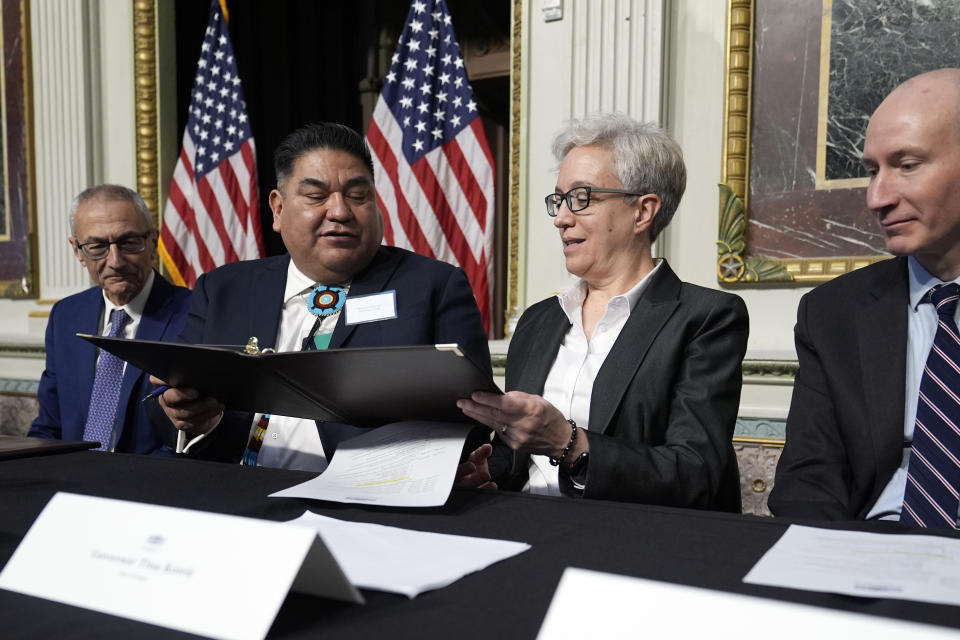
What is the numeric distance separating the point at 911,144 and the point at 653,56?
2148 mm

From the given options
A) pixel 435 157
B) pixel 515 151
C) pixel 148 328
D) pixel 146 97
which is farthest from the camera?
pixel 146 97

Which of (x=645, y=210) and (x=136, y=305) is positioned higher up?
(x=645, y=210)

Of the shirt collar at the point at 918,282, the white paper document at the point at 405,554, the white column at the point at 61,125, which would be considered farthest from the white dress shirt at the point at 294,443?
the white column at the point at 61,125

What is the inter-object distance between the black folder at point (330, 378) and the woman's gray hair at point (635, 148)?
3.02 ft

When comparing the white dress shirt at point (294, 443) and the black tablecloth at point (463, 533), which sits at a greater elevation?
the black tablecloth at point (463, 533)

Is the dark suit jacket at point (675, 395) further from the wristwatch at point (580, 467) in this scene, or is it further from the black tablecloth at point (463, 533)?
the black tablecloth at point (463, 533)

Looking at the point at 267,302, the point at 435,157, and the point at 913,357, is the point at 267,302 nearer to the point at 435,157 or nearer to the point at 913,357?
the point at 913,357

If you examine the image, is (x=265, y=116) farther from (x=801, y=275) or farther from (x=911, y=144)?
(x=911, y=144)

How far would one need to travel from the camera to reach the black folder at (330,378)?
3.73 feet

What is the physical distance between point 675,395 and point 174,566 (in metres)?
1.20

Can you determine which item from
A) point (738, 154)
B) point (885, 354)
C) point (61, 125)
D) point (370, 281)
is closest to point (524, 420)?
point (885, 354)

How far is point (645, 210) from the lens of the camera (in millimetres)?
1993

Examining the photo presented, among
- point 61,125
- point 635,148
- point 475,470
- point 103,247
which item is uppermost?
point 61,125

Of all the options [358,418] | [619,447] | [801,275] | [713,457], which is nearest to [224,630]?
[358,418]
